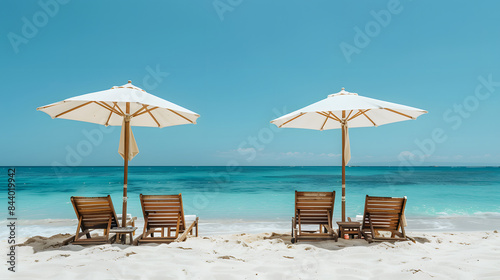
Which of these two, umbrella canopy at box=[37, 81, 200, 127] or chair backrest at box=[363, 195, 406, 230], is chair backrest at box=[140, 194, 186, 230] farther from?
chair backrest at box=[363, 195, 406, 230]

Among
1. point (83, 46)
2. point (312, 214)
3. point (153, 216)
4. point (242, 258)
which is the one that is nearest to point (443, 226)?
point (312, 214)

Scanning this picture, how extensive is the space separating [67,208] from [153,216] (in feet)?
32.0

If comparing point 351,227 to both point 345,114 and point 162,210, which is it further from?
point 162,210

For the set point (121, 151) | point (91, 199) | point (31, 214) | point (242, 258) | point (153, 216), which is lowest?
point (31, 214)

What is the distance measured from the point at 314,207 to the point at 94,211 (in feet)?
11.3

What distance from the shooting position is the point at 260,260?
362 centimetres

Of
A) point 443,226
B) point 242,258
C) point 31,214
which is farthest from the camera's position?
point 31,214

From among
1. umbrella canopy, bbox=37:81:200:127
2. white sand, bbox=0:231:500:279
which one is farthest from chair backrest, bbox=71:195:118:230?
umbrella canopy, bbox=37:81:200:127

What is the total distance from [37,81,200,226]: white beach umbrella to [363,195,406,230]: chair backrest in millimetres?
3144

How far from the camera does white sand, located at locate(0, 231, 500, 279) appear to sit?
120 inches

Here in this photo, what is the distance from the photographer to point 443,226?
26.3ft

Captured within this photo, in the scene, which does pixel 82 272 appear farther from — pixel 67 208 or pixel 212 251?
pixel 67 208

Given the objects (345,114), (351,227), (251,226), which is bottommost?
(251,226)

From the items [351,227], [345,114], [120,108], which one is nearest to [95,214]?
[120,108]
